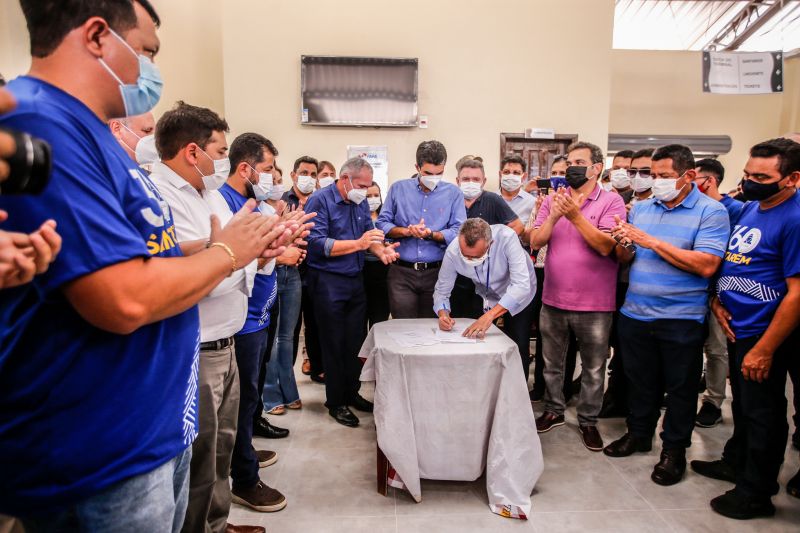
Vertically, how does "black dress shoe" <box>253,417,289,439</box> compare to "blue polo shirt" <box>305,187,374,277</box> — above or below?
below

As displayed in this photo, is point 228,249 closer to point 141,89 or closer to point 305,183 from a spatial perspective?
point 141,89

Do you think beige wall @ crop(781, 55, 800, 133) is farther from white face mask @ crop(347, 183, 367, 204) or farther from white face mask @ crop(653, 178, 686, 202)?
white face mask @ crop(347, 183, 367, 204)

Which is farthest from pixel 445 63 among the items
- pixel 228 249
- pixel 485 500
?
pixel 228 249

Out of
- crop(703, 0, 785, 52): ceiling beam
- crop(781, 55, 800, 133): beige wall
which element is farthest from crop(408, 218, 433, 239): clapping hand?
crop(781, 55, 800, 133): beige wall

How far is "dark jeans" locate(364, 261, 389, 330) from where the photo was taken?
384 cm

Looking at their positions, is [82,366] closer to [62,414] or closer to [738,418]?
Result: [62,414]

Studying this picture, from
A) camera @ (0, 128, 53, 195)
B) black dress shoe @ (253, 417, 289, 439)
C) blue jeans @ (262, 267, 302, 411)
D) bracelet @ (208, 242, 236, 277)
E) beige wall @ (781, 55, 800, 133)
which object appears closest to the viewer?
camera @ (0, 128, 53, 195)

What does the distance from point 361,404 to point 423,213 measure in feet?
4.78

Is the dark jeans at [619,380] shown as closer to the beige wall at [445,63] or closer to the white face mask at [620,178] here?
the white face mask at [620,178]

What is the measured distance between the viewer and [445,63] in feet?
Result: 20.6

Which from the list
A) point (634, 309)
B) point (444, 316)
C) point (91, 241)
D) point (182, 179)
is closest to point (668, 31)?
point (634, 309)

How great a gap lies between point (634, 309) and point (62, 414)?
264 centimetres

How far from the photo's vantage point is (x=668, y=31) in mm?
9438

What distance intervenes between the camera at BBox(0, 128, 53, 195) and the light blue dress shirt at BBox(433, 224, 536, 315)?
221 centimetres
